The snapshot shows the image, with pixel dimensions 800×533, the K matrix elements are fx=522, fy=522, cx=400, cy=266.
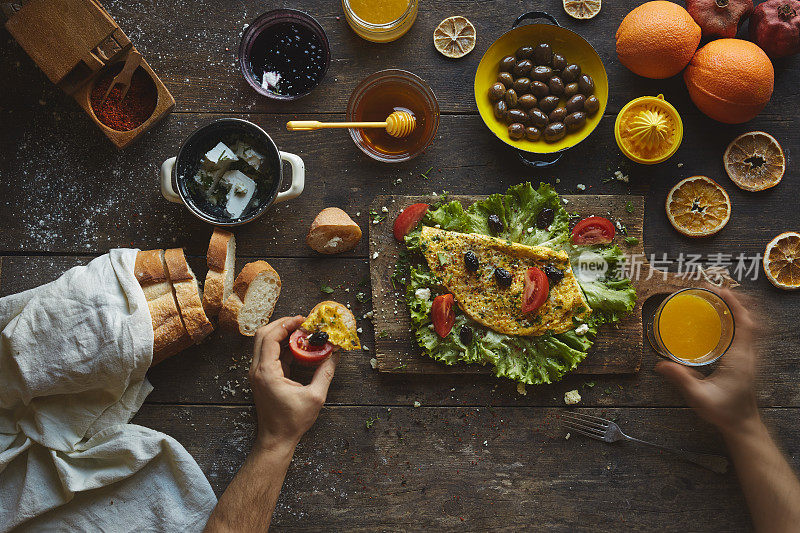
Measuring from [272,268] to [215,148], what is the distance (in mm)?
571

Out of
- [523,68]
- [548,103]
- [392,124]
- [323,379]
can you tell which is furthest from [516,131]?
[323,379]

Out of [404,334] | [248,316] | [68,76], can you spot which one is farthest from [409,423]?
[68,76]

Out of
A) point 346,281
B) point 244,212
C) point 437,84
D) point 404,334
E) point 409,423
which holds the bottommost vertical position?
point 409,423

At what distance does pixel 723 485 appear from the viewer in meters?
2.39

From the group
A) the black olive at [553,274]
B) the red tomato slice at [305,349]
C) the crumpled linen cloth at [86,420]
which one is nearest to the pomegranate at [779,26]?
the black olive at [553,274]

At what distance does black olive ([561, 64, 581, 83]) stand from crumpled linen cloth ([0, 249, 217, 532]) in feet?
6.78

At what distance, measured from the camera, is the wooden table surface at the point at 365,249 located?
238 cm

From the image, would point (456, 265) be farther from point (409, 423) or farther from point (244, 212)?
point (244, 212)

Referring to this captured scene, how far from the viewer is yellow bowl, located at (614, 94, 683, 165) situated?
232 centimetres

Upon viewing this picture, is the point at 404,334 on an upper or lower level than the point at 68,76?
lower

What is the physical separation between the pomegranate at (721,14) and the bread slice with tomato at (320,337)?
82.5 inches

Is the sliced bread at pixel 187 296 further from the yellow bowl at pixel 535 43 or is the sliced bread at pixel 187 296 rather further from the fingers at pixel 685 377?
the fingers at pixel 685 377

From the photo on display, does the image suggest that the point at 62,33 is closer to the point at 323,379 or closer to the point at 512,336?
the point at 323,379

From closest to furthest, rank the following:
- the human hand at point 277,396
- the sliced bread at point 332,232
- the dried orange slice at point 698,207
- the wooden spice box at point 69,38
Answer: the human hand at point 277,396 → the wooden spice box at point 69,38 → the sliced bread at point 332,232 → the dried orange slice at point 698,207
